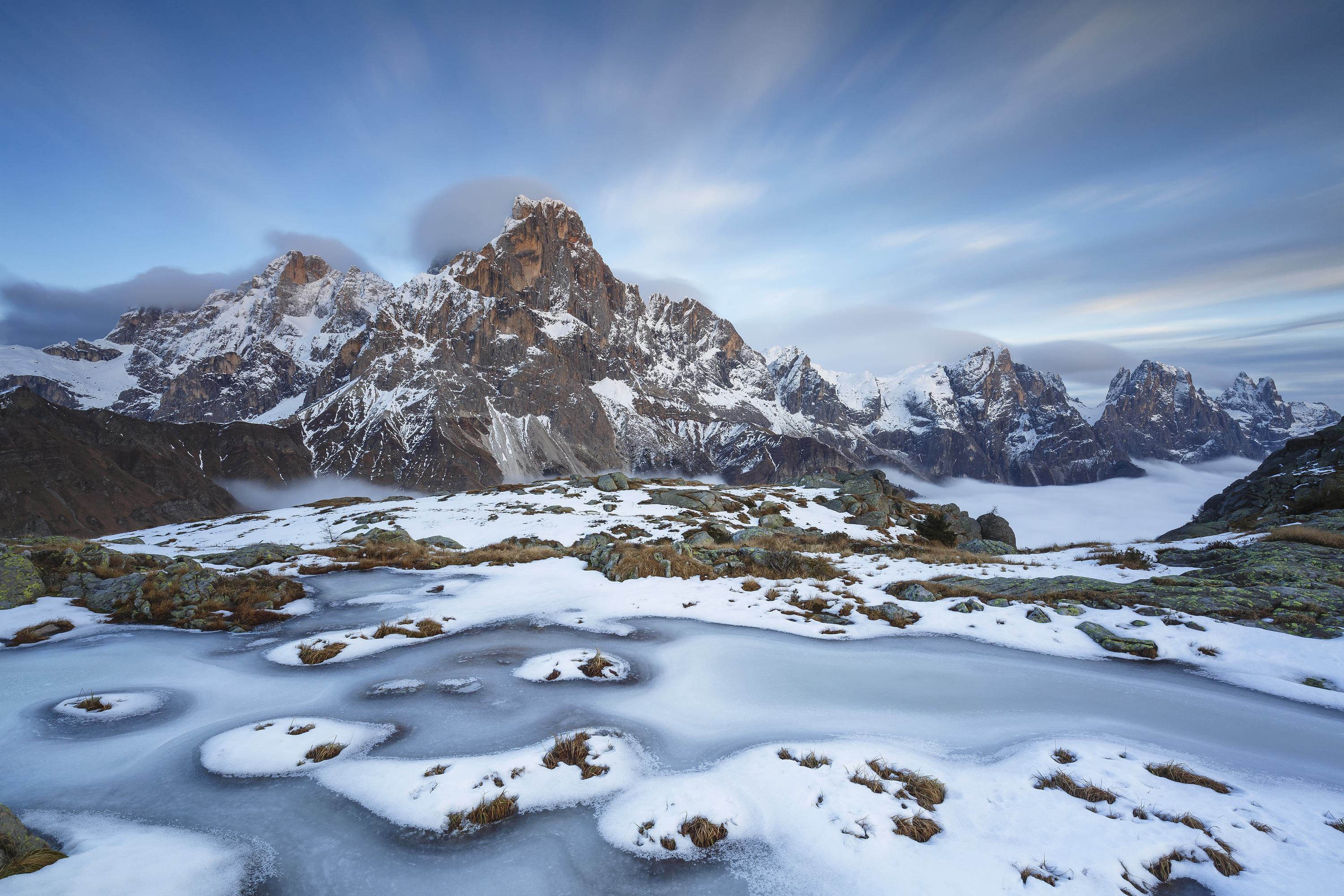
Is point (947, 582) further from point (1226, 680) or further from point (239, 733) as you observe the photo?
point (239, 733)

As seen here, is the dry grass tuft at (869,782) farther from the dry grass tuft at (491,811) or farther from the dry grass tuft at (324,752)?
the dry grass tuft at (324,752)

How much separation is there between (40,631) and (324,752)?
10778mm

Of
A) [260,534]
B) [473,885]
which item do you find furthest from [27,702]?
[260,534]

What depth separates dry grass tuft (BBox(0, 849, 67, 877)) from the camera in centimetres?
526

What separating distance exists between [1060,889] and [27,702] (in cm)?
1627

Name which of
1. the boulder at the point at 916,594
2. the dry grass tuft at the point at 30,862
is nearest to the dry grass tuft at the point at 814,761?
the dry grass tuft at the point at 30,862

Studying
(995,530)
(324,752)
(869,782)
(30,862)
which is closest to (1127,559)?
(869,782)

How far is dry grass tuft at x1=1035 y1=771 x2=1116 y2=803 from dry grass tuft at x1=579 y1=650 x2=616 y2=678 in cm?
786

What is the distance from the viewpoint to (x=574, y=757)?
796cm

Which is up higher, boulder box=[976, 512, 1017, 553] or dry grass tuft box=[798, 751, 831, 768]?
dry grass tuft box=[798, 751, 831, 768]

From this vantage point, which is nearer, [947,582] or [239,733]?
[239,733]

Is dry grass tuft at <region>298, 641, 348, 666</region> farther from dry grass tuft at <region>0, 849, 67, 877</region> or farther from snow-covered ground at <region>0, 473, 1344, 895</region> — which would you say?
dry grass tuft at <region>0, 849, 67, 877</region>

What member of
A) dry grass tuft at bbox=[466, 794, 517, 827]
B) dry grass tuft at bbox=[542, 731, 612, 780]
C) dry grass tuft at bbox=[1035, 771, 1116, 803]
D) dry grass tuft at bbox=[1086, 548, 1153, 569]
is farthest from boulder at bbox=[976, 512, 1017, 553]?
dry grass tuft at bbox=[466, 794, 517, 827]

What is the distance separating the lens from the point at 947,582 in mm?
17984
